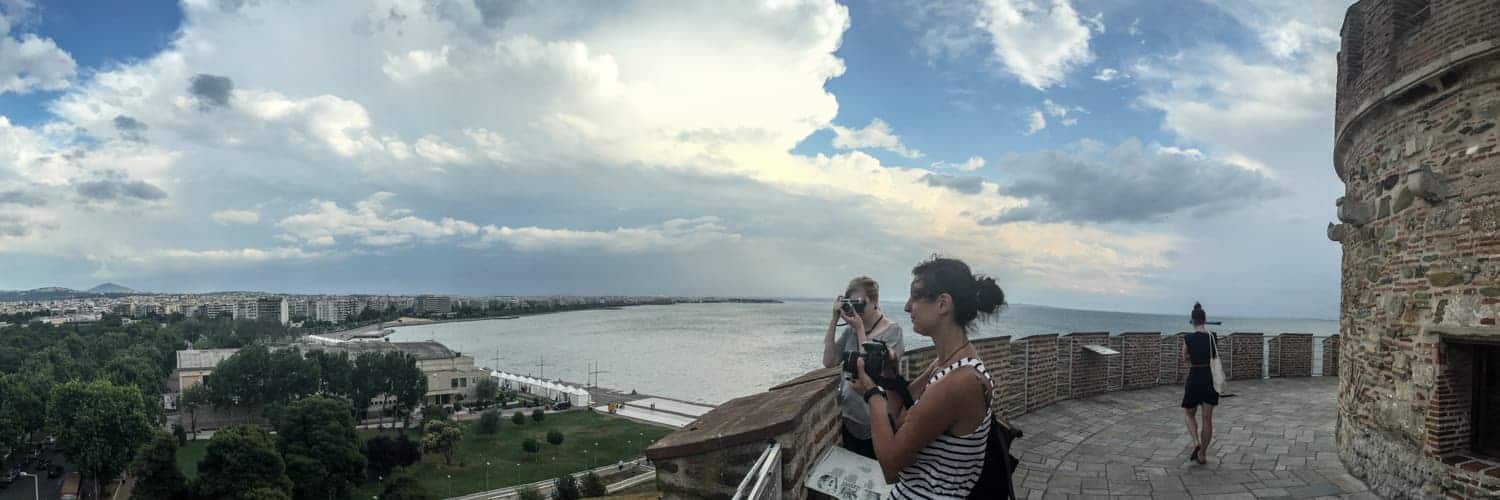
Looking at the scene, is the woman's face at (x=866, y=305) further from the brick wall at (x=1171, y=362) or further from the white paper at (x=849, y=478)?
the brick wall at (x=1171, y=362)

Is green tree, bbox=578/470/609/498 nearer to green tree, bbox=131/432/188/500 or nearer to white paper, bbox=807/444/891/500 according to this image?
green tree, bbox=131/432/188/500

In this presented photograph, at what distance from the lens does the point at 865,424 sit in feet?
11.2

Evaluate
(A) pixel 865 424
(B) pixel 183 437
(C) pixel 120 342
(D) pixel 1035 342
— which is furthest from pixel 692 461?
(C) pixel 120 342

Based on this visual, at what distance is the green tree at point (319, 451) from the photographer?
91.0 feet

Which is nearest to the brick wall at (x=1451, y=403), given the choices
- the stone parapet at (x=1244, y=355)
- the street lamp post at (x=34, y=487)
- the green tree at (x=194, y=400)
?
the stone parapet at (x=1244, y=355)

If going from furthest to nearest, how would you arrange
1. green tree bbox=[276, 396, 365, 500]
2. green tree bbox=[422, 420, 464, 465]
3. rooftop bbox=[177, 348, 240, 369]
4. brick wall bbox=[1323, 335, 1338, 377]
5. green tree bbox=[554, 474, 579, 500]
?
rooftop bbox=[177, 348, 240, 369], green tree bbox=[422, 420, 464, 465], green tree bbox=[276, 396, 365, 500], green tree bbox=[554, 474, 579, 500], brick wall bbox=[1323, 335, 1338, 377]

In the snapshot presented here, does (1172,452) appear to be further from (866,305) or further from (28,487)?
(28,487)

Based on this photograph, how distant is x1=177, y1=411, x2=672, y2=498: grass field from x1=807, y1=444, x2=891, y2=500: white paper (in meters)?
31.2

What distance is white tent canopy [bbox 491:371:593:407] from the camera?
50781mm

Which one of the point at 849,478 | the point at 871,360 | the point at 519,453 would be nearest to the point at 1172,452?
the point at 849,478

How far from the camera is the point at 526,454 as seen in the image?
3681cm

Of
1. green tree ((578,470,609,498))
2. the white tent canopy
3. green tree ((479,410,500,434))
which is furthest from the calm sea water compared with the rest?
green tree ((578,470,609,498))

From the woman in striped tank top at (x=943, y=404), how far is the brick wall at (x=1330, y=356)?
17.0 m

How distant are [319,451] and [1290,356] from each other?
34.1 meters
